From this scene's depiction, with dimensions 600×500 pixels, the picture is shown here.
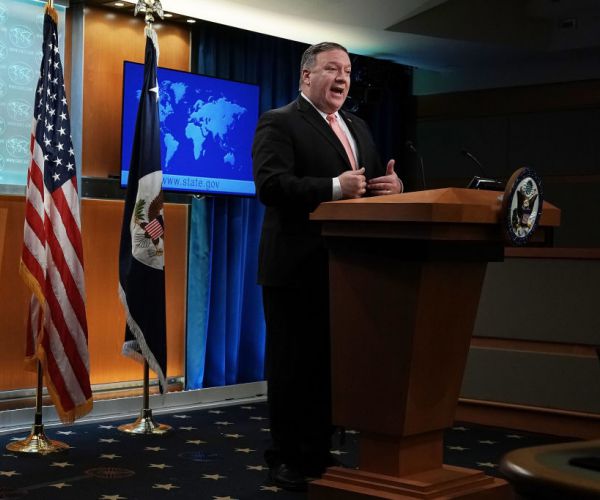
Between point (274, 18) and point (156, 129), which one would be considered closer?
point (156, 129)

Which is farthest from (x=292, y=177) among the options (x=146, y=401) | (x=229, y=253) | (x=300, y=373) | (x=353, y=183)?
(x=229, y=253)

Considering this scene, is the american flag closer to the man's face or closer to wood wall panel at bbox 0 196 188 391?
wood wall panel at bbox 0 196 188 391

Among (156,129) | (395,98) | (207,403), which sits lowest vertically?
(207,403)

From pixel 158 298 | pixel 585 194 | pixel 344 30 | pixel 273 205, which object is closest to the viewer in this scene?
pixel 273 205

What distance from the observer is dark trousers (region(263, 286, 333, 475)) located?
3133mm

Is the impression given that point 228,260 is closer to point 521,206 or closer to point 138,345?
point 138,345

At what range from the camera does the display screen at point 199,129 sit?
5.19 m

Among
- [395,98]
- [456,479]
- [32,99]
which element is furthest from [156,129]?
[395,98]

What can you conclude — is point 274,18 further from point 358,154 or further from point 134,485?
point 134,485

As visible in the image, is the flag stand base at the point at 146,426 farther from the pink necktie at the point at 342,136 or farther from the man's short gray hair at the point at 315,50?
the man's short gray hair at the point at 315,50

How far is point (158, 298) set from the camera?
470cm

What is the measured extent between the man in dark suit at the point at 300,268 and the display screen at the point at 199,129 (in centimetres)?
218

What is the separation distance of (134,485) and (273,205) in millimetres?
1176

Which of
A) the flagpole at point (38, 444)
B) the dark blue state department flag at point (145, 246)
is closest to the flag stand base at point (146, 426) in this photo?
the dark blue state department flag at point (145, 246)
